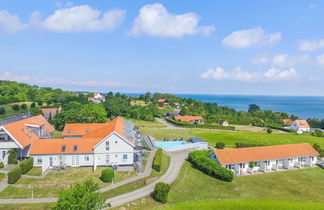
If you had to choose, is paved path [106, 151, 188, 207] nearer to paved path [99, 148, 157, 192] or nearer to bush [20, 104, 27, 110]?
paved path [99, 148, 157, 192]

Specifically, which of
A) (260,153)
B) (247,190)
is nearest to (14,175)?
(247,190)

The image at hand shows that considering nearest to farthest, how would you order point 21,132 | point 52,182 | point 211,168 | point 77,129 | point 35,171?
1. point 52,182
2. point 35,171
3. point 211,168
4. point 21,132
5. point 77,129

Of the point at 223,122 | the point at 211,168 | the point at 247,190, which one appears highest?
the point at 223,122

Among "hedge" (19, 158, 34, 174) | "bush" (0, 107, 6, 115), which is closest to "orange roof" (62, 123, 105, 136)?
"hedge" (19, 158, 34, 174)

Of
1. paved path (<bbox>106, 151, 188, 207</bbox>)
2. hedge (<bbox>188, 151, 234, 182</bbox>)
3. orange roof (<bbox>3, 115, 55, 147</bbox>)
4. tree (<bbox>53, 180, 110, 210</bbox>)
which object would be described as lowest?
paved path (<bbox>106, 151, 188, 207</bbox>)

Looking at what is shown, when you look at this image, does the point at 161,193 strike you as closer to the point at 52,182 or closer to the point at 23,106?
the point at 52,182
